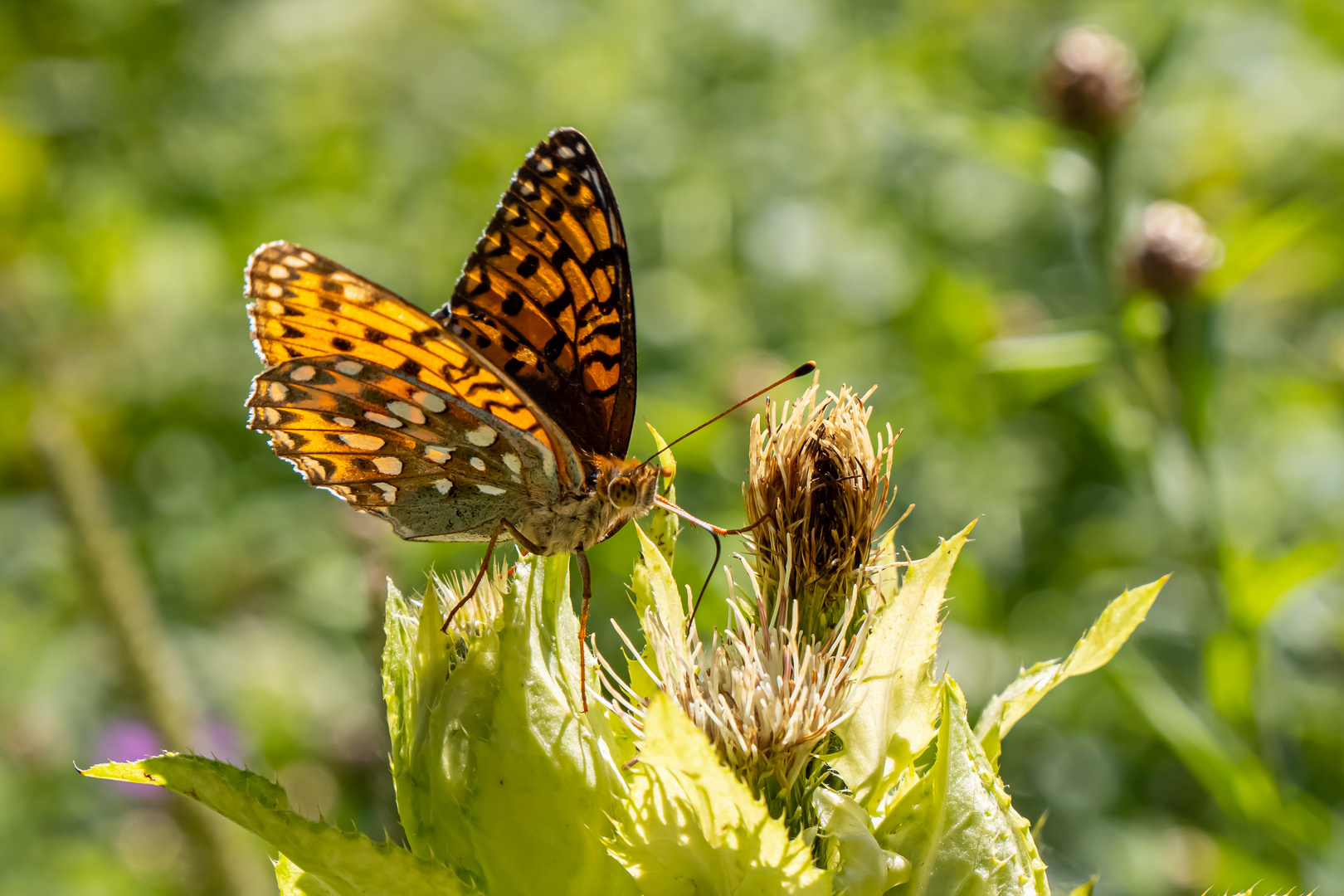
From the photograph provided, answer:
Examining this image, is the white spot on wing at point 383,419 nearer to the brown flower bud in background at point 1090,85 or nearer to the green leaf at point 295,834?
the green leaf at point 295,834

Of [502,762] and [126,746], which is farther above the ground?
[502,762]

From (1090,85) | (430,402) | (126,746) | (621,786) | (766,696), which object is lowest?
(126,746)

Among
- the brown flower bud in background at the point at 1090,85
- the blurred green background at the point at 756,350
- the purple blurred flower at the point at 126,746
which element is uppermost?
the brown flower bud in background at the point at 1090,85

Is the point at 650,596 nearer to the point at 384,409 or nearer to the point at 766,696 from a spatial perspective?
the point at 766,696

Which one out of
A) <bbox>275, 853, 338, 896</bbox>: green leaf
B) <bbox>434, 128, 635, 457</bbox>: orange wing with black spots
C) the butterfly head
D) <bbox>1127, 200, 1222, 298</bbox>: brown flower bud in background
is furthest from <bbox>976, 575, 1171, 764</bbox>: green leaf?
<bbox>1127, 200, 1222, 298</bbox>: brown flower bud in background

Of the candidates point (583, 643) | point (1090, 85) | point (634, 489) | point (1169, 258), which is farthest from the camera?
point (1090, 85)

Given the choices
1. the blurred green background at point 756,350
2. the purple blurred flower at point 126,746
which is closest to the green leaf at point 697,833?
the blurred green background at point 756,350

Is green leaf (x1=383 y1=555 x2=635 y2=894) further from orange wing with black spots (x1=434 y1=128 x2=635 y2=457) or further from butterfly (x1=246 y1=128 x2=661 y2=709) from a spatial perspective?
orange wing with black spots (x1=434 y1=128 x2=635 y2=457)

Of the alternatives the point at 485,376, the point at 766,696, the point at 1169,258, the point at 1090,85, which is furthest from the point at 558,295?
the point at 1090,85
